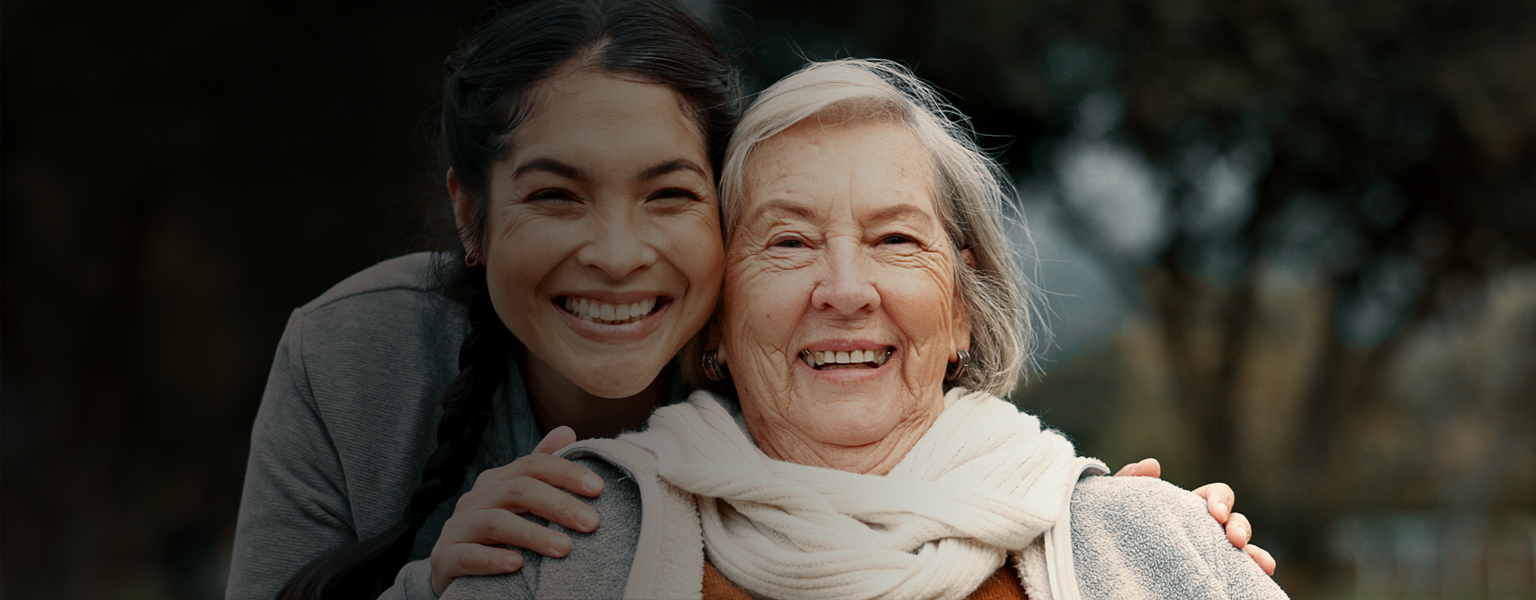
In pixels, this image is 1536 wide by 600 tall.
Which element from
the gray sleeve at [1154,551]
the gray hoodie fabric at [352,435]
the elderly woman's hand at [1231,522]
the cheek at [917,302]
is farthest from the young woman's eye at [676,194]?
the elderly woman's hand at [1231,522]

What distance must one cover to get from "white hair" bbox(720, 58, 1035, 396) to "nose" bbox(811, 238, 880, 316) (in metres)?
0.24

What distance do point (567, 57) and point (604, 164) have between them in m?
0.31

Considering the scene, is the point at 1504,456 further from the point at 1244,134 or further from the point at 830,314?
the point at 830,314

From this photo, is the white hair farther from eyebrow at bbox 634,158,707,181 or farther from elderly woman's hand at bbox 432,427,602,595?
elderly woman's hand at bbox 432,427,602,595

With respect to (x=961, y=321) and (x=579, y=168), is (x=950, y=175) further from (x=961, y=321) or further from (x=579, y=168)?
(x=579, y=168)

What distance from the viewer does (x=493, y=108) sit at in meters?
2.09

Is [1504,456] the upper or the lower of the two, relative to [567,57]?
lower

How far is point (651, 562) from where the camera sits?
1694 mm

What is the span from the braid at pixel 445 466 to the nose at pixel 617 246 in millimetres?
577

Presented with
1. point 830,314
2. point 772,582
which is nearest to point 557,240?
point 830,314

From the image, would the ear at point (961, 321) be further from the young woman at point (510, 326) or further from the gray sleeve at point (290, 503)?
the gray sleeve at point (290, 503)

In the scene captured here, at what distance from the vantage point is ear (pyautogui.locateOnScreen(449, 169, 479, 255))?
7.30 ft

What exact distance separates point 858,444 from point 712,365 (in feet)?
1.31

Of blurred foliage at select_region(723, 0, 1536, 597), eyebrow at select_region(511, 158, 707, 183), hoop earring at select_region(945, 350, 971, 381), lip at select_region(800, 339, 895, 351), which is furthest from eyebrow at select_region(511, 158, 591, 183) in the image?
blurred foliage at select_region(723, 0, 1536, 597)
